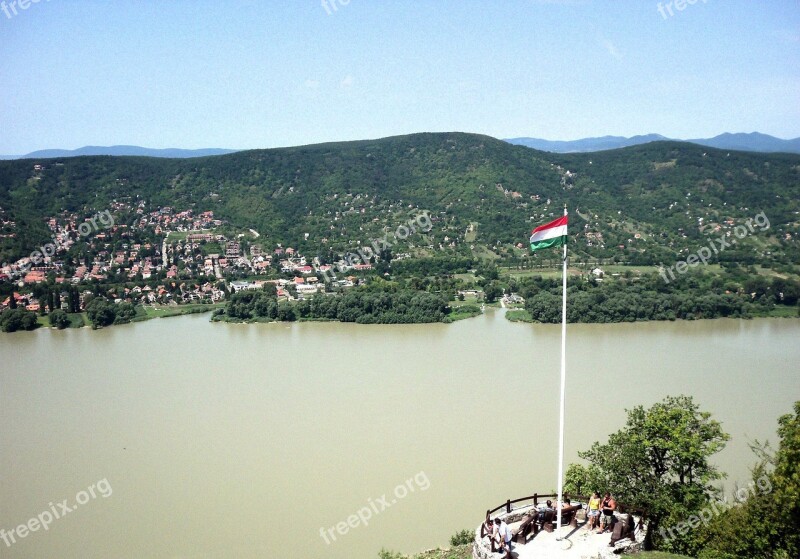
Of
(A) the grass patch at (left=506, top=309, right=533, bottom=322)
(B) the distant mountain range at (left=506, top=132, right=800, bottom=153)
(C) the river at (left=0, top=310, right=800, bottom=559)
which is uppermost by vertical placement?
(B) the distant mountain range at (left=506, top=132, right=800, bottom=153)

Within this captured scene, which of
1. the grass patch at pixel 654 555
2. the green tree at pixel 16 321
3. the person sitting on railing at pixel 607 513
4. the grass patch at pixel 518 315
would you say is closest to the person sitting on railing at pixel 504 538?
the person sitting on railing at pixel 607 513

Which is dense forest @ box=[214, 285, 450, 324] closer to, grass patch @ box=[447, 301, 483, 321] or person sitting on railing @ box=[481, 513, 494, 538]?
grass patch @ box=[447, 301, 483, 321]

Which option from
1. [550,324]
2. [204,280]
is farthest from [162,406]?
[204,280]

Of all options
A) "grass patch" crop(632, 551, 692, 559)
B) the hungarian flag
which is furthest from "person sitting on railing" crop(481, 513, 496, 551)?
the hungarian flag

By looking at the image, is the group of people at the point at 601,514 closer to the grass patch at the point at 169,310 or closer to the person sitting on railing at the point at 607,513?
the person sitting on railing at the point at 607,513

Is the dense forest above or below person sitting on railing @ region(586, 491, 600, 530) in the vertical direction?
below

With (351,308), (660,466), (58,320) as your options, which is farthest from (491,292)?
(660,466)
